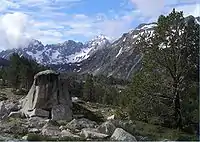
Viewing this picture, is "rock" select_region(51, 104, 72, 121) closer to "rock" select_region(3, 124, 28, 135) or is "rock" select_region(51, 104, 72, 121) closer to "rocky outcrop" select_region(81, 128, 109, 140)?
"rock" select_region(3, 124, 28, 135)

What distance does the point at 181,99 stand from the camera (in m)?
36.7

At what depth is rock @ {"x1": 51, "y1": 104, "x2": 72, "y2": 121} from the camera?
47.6 meters

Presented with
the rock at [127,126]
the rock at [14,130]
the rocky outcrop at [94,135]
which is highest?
the rock at [127,126]

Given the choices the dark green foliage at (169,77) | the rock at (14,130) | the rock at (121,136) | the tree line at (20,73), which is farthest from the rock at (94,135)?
the tree line at (20,73)

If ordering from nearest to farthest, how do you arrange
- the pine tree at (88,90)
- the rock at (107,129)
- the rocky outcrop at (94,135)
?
1. the rocky outcrop at (94,135)
2. the rock at (107,129)
3. the pine tree at (88,90)

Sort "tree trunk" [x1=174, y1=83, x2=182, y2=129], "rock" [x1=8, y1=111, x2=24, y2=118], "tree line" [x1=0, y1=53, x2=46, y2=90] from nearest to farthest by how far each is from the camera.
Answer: "tree trunk" [x1=174, y1=83, x2=182, y2=129] → "rock" [x1=8, y1=111, x2=24, y2=118] → "tree line" [x1=0, y1=53, x2=46, y2=90]

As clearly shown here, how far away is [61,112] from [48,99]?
3714mm

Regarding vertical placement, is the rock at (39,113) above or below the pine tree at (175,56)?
below

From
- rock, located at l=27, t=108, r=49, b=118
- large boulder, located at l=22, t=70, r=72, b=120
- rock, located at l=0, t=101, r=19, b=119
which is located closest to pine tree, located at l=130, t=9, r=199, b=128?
large boulder, located at l=22, t=70, r=72, b=120

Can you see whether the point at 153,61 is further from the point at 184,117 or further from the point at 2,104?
the point at 2,104

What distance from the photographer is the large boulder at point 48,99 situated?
48784 mm

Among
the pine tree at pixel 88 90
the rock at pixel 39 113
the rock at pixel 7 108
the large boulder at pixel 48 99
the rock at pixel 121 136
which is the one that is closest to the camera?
the rock at pixel 121 136

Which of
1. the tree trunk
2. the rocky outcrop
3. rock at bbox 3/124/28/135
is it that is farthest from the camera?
the tree trunk

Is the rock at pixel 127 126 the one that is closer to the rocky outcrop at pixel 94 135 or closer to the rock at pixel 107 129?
the rock at pixel 107 129
